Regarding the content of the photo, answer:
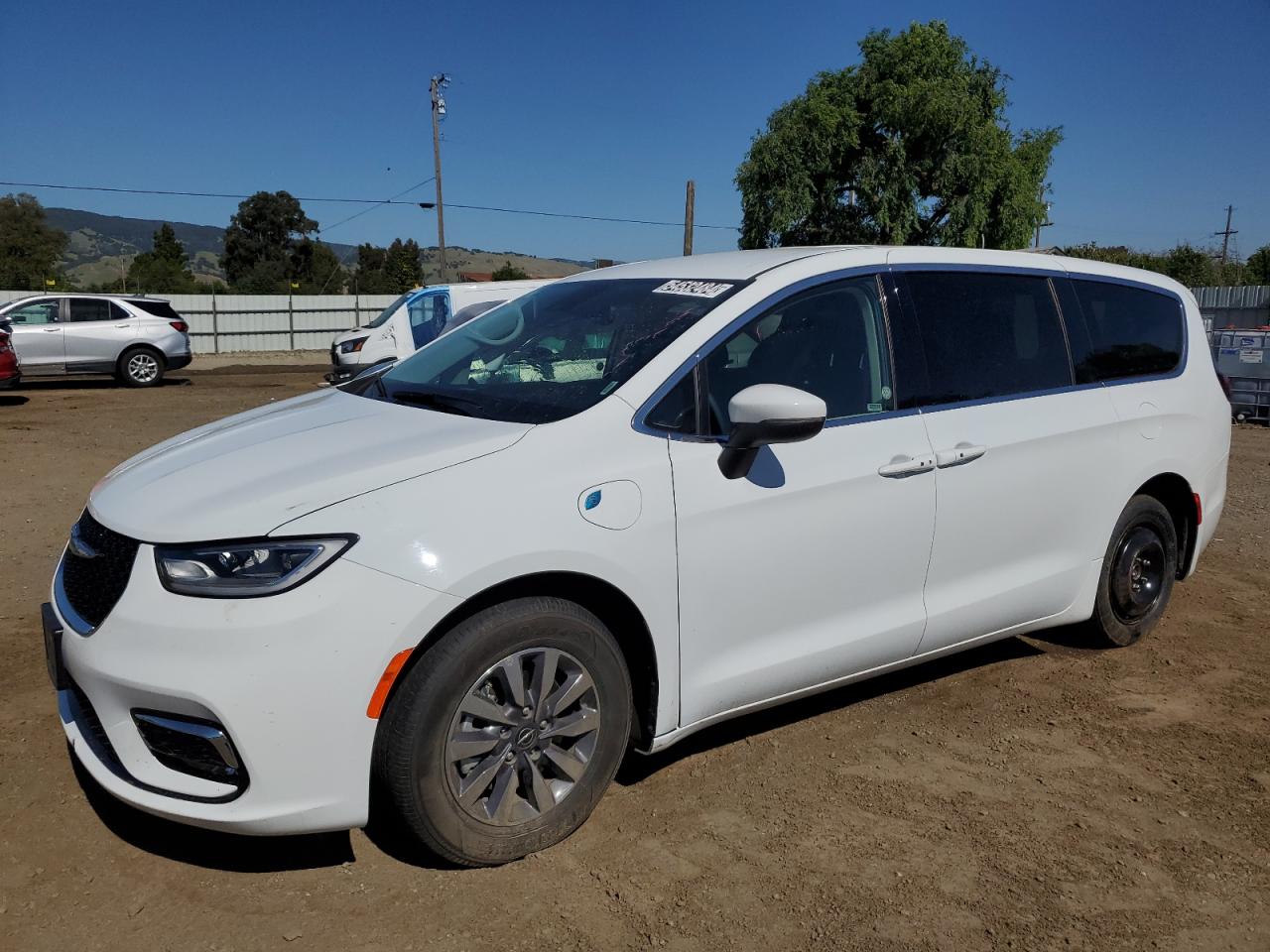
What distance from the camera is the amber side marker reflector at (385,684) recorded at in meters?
2.56

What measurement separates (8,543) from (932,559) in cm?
577

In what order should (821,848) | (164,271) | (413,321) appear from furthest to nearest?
(164,271)
(413,321)
(821,848)

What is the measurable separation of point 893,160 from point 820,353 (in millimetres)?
34305

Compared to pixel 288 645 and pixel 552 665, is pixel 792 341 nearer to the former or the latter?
pixel 552 665

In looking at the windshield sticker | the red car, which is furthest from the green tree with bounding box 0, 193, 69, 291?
the windshield sticker

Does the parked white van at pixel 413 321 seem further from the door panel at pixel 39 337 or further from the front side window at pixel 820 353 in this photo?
the front side window at pixel 820 353

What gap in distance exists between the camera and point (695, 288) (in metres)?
3.53

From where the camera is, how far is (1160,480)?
467 centimetres

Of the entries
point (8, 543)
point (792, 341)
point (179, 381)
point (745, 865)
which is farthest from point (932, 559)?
point (179, 381)

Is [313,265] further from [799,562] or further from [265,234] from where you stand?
[799,562]

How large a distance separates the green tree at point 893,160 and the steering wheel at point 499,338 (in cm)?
3278

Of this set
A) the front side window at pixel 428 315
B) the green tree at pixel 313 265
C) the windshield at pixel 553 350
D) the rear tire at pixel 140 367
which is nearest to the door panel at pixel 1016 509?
the windshield at pixel 553 350

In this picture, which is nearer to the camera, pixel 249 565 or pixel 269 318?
pixel 249 565

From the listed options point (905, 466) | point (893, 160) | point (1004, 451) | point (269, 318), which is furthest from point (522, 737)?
point (893, 160)
